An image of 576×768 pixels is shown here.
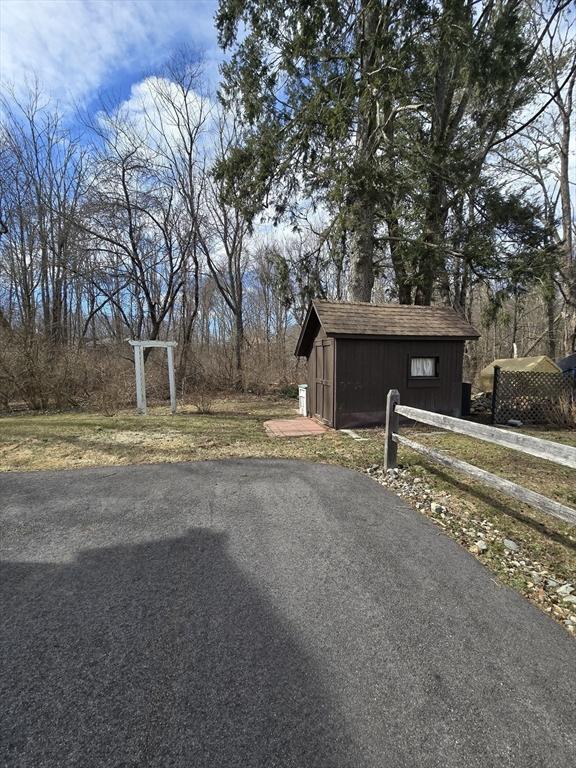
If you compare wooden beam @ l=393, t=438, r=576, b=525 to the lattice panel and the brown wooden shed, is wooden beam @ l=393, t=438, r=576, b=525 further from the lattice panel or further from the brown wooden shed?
the lattice panel

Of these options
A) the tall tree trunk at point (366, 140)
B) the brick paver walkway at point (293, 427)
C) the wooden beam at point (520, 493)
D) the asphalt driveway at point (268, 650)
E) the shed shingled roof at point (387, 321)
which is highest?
the tall tree trunk at point (366, 140)

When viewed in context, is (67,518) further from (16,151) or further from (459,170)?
(16,151)

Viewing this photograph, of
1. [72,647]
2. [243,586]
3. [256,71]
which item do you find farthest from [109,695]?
[256,71]

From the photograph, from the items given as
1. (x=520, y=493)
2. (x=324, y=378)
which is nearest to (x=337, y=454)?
(x=324, y=378)

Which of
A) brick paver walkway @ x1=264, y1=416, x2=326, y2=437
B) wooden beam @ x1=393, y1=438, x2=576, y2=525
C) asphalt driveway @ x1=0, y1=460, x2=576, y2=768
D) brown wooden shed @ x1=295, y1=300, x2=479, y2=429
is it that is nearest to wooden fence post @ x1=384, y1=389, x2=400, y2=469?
wooden beam @ x1=393, y1=438, x2=576, y2=525

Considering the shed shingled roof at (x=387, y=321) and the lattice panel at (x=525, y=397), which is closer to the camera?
the shed shingled roof at (x=387, y=321)

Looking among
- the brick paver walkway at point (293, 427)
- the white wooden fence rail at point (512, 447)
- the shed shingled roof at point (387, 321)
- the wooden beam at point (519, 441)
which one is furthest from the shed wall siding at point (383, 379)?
the wooden beam at point (519, 441)

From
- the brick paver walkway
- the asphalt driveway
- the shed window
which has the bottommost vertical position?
the asphalt driveway

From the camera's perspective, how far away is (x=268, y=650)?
2.02 meters

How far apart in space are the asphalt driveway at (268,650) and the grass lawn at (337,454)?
2.43ft

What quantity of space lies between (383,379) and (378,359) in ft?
1.62

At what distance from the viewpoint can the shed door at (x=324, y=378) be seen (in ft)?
28.5

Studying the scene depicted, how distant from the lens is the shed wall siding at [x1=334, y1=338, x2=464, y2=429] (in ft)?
27.9

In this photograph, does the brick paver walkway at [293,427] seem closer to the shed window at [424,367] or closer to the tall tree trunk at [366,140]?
the shed window at [424,367]
